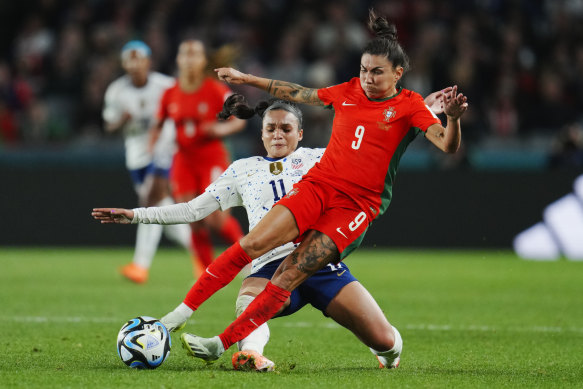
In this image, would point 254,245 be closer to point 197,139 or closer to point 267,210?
point 267,210

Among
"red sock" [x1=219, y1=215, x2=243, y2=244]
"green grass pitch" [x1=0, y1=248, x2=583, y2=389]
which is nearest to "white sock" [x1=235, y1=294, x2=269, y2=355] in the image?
"green grass pitch" [x1=0, y1=248, x2=583, y2=389]

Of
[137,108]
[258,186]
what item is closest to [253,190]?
[258,186]

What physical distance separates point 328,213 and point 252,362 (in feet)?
2.93

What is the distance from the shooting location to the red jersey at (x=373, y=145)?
5109 mm

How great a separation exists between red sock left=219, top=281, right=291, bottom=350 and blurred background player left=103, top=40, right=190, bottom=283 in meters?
5.82

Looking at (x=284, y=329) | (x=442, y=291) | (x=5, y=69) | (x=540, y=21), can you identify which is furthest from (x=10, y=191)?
(x=540, y=21)

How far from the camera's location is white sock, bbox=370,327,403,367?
5207 millimetres

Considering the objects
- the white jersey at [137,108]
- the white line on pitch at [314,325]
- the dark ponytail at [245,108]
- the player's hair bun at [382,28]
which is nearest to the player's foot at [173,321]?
the dark ponytail at [245,108]

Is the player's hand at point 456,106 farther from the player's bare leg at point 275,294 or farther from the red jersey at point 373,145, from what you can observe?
the player's bare leg at point 275,294

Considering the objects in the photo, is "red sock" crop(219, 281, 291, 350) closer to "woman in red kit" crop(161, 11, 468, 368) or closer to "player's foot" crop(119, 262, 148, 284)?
"woman in red kit" crop(161, 11, 468, 368)

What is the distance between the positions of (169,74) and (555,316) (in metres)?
9.30

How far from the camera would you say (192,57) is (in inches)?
390

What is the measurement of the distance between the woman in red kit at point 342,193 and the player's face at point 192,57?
4571 millimetres

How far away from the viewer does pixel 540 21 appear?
16656 millimetres
